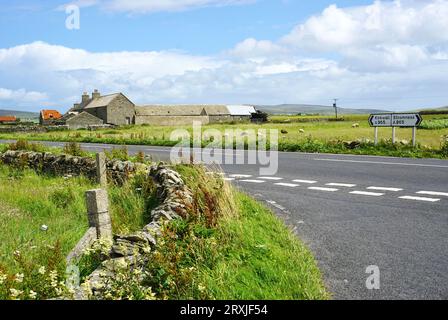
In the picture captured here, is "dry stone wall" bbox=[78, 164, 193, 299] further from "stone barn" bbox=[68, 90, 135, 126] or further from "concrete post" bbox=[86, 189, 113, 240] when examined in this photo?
"stone barn" bbox=[68, 90, 135, 126]

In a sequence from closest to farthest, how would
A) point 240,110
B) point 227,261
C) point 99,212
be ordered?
point 227,261 → point 99,212 → point 240,110

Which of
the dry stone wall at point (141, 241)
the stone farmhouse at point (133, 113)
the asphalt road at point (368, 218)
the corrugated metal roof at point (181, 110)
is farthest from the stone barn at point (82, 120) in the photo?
the dry stone wall at point (141, 241)

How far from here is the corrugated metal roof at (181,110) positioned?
94613mm

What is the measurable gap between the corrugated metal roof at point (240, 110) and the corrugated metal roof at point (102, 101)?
104ft

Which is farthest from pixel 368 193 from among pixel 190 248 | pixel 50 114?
pixel 50 114

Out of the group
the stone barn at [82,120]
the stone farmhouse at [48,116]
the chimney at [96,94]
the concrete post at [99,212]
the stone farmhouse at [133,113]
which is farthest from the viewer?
the stone farmhouse at [48,116]

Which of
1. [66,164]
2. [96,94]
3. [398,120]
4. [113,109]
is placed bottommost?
[66,164]

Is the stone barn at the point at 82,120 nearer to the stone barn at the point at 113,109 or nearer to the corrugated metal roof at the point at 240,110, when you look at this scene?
the stone barn at the point at 113,109

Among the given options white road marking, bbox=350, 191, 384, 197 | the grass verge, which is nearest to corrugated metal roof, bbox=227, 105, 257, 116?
white road marking, bbox=350, 191, 384, 197

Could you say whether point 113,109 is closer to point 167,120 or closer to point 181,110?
point 167,120

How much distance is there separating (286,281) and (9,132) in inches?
2569

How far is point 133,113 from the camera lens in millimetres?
89938

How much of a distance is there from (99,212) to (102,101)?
85.7 m

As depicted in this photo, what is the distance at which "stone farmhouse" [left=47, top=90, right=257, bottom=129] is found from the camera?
82.7 metres
